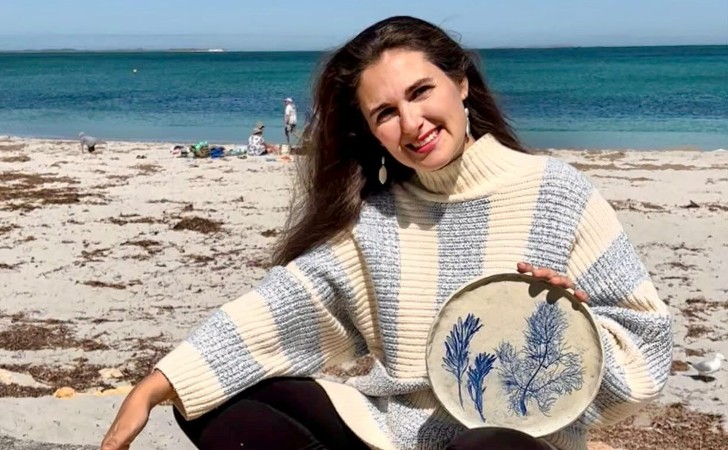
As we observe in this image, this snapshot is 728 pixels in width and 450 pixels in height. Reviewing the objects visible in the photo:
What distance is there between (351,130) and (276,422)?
0.78 metres

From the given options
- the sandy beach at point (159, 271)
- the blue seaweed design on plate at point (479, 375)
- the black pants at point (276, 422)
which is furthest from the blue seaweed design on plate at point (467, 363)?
the sandy beach at point (159, 271)

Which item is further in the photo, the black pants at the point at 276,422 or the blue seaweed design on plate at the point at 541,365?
the black pants at the point at 276,422

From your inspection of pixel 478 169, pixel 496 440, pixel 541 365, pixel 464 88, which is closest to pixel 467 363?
pixel 541 365

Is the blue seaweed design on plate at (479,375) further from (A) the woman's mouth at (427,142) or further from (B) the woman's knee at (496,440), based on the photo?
(A) the woman's mouth at (427,142)

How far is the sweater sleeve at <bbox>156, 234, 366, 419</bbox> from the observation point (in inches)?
91.5

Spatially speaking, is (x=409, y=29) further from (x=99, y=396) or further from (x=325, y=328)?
(x=99, y=396)

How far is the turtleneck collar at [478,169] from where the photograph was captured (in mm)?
2322

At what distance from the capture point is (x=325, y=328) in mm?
2525

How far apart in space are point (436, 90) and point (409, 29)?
171mm

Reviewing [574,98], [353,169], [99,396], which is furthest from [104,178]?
[574,98]

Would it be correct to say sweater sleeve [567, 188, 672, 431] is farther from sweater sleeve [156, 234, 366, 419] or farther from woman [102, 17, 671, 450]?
sweater sleeve [156, 234, 366, 419]

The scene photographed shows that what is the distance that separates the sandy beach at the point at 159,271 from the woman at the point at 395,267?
128cm

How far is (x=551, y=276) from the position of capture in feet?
6.79

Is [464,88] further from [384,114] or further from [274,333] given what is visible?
[274,333]
